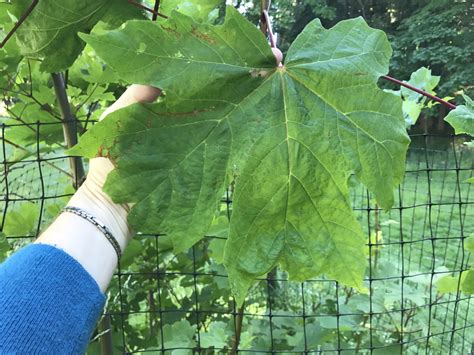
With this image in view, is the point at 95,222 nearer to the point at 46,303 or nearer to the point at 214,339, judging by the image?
the point at 46,303

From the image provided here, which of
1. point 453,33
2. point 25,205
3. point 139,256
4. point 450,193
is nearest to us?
point 25,205

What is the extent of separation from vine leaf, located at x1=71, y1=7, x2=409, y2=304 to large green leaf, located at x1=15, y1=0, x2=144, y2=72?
0.22 meters

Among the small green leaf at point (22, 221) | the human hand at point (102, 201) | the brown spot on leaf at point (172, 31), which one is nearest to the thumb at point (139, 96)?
the human hand at point (102, 201)

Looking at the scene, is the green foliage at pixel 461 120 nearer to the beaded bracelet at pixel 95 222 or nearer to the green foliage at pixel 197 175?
the green foliage at pixel 197 175

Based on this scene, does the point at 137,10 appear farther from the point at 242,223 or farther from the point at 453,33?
the point at 453,33

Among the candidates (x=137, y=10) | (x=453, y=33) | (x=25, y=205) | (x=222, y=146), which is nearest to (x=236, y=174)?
(x=222, y=146)

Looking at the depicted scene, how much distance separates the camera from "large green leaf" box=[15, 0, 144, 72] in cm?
65

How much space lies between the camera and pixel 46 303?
1.80ft

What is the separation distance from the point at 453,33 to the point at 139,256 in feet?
35.6

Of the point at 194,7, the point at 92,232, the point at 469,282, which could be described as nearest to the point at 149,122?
the point at 92,232

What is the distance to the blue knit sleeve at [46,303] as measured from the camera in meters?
0.52

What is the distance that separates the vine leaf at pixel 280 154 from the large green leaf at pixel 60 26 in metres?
0.22

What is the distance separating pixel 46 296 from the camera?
1.81 ft

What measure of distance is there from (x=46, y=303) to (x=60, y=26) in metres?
0.37
